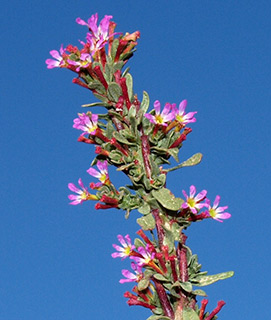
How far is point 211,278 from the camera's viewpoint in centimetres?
385

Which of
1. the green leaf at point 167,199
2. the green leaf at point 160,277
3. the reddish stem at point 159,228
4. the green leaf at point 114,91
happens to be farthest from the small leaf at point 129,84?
the green leaf at point 160,277

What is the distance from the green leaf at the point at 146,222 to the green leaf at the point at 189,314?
62 cm

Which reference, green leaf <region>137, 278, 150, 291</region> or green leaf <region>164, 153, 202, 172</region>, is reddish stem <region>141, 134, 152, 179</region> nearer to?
green leaf <region>164, 153, 202, 172</region>

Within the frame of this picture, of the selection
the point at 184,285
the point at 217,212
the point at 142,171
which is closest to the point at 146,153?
the point at 142,171

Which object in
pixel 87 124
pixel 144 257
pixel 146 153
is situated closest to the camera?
pixel 144 257

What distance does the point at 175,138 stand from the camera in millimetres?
4055

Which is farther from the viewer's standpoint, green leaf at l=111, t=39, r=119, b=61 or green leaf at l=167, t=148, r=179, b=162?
green leaf at l=111, t=39, r=119, b=61

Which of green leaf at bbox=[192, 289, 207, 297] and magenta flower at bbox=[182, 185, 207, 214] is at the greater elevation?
magenta flower at bbox=[182, 185, 207, 214]

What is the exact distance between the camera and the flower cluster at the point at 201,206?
3810mm

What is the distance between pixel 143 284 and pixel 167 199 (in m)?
0.61

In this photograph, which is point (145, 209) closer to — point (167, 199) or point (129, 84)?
point (167, 199)

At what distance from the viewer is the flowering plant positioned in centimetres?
380

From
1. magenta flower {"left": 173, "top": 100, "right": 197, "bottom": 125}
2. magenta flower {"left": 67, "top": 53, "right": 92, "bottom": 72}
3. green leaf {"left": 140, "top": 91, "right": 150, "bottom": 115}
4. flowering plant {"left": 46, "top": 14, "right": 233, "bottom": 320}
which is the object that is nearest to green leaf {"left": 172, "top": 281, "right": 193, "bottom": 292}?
flowering plant {"left": 46, "top": 14, "right": 233, "bottom": 320}

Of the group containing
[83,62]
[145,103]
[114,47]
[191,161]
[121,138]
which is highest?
[114,47]
